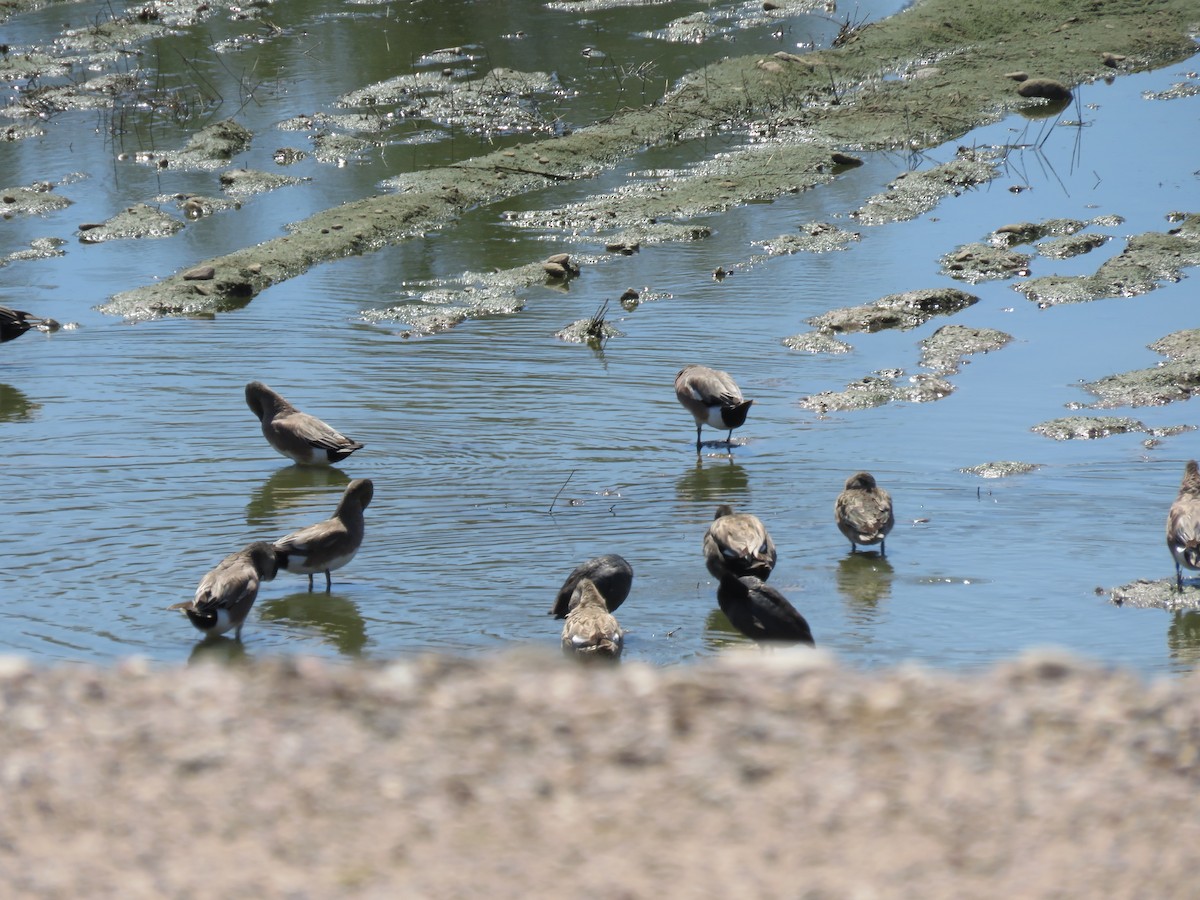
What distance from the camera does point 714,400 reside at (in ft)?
35.0

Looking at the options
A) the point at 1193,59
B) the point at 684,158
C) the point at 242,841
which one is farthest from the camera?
the point at 1193,59

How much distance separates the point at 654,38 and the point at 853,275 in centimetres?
1054

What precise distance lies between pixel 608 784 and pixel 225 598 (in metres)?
3.77

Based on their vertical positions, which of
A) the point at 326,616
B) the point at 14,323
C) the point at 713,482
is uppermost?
the point at 14,323

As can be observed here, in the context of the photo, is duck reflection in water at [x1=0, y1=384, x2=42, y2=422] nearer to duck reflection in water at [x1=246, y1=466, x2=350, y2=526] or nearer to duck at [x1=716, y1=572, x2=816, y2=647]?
duck reflection in water at [x1=246, y1=466, x2=350, y2=526]

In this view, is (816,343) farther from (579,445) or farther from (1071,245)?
(1071,245)

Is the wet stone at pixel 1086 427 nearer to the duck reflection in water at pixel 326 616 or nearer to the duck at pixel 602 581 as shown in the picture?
the duck at pixel 602 581

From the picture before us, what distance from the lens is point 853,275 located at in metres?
14.1

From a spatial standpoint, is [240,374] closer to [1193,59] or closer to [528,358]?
[528,358]

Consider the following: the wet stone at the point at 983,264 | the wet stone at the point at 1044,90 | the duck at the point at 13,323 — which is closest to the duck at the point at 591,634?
the duck at the point at 13,323

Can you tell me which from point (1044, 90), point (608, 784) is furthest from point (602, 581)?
point (1044, 90)

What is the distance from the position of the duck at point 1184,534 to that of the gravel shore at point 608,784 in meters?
3.13

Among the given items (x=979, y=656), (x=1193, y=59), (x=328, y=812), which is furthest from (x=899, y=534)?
(x=1193, y=59)

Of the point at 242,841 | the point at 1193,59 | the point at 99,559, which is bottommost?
the point at 99,559
